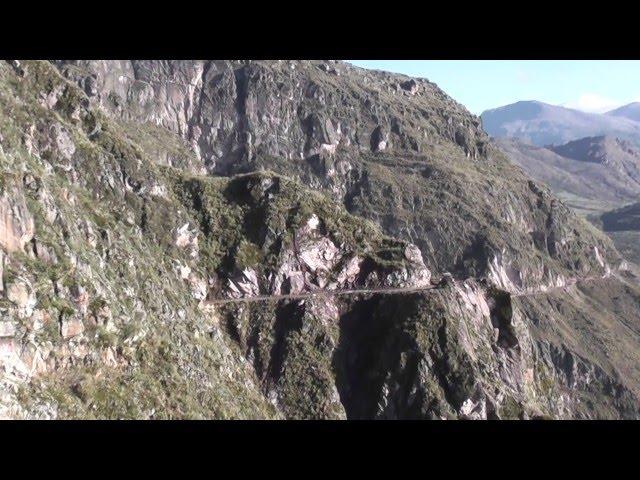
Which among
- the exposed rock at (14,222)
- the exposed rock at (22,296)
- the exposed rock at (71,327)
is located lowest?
the exposed rock at (71,327)

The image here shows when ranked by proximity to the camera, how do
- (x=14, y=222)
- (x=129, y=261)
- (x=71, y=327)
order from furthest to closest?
(x=129, y=261)
(x=71, y=327)
(x=14, y=222)

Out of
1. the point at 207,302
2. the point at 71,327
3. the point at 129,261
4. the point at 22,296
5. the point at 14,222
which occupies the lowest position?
the point at 207,302

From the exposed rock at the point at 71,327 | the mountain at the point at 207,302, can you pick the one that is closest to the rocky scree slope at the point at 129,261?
the exposed rock at the point at 71,327

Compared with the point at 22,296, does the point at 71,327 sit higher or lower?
lower

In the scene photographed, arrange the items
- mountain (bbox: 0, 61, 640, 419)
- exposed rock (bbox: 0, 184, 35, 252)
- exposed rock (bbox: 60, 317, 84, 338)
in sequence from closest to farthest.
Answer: exposed rock (bbox: 0, 184, 35, 252) < mountain (bbox: 0, 61, 640, 419) < exposed rock (bbox: 60, 317, 84, 338)

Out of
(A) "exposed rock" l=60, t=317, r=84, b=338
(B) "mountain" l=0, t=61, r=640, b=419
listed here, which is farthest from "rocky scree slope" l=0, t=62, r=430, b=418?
(B) "mountain" l=0, t=61, r=640, b=419

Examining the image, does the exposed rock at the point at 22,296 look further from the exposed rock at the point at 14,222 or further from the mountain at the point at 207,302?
the exposed rock at the point at 14,222

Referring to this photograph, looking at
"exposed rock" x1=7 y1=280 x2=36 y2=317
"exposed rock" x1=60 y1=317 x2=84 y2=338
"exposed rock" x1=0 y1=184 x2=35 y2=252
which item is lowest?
"exposed rock" x1=60 y1=317 x2=84 y2=338

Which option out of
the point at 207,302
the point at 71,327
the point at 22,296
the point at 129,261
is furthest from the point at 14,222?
the point at 207,302

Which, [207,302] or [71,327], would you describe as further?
[207,302]

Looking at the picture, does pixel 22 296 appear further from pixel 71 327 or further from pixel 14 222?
pixel 14 222

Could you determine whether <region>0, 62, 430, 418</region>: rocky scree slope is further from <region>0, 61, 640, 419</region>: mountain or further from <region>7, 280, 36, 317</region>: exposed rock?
<region>0, 61, 640, 419</region>: mountain
